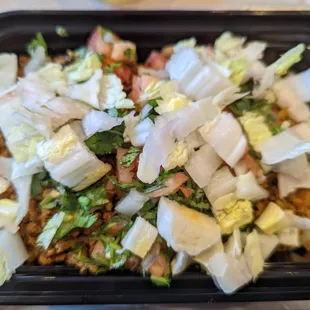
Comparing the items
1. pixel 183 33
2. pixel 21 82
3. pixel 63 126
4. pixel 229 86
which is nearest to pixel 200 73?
pixel 229 86

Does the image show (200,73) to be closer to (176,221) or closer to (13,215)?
(176,221)

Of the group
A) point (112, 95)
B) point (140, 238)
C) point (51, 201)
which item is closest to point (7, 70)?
point (112, 95)

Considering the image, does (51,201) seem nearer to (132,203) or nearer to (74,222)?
(74,222)

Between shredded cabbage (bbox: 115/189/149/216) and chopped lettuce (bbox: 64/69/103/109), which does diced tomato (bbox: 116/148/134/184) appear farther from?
chopped lettuce (bbox: 64/69/103/109)

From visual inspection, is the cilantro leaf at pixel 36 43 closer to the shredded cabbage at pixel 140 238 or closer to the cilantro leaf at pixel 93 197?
the cilantro leaf at pixel 93 197

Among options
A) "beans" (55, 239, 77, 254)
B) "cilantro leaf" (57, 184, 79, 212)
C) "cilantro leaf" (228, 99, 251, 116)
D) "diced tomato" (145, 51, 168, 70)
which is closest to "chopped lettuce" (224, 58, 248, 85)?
"cilantro leaf" (228, 99, 251, 116)

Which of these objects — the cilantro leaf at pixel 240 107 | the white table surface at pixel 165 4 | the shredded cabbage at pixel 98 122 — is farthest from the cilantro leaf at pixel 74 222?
the white table surface at pixel 165 4
